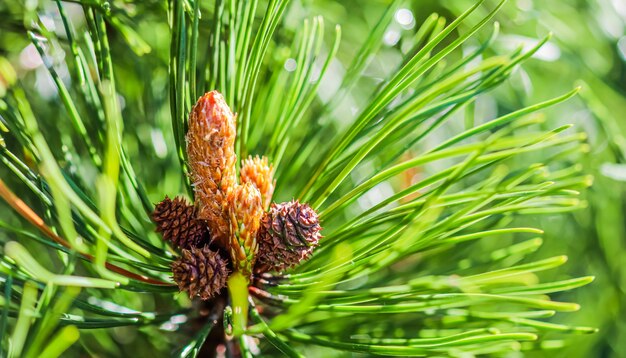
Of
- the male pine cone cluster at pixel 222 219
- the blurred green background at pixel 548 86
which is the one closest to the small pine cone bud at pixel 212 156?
the male pine cone cluster at pixel 222 219

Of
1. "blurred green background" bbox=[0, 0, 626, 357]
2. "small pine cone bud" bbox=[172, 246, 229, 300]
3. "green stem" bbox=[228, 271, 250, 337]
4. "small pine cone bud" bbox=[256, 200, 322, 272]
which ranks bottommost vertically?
"green stem" bbox=[228, 271, 250, 337]

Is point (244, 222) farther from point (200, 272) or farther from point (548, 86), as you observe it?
point (548, 86)

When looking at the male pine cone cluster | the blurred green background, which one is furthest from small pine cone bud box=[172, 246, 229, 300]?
the blurred green background

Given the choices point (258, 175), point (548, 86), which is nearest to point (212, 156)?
point (258, 175)

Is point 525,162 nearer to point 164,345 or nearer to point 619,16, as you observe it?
point 619,16

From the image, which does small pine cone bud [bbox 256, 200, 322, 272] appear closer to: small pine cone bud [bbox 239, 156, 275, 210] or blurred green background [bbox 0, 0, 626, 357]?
small pine cone bud [bbox 239, 156, 275, 210]

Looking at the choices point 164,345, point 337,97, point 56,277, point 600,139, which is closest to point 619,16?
point 600,139

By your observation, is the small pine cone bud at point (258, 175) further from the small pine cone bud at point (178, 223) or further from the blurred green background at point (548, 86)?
the blurred green background at point (548, 86)
